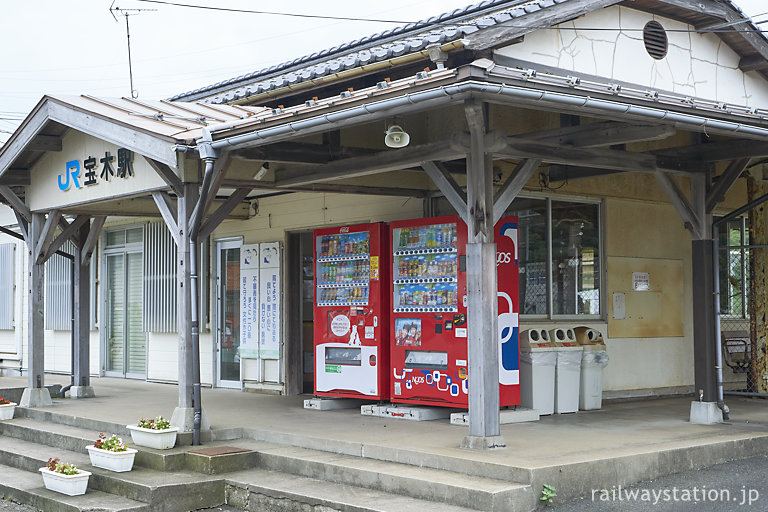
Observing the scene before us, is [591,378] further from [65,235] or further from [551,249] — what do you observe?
[65,235]

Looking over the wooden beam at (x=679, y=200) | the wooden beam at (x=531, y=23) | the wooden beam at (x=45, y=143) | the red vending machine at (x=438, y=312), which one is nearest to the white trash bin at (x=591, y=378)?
the red vending machine at (x=438, y=312)

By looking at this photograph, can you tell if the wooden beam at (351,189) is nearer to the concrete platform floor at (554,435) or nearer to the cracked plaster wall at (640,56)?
the cracked plaster wall at (640,56)

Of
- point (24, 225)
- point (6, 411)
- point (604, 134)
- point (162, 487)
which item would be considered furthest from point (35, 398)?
point (604, 134)

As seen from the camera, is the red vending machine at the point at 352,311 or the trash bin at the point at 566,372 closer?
the trash bin at the point at 566,372

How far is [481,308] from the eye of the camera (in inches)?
260

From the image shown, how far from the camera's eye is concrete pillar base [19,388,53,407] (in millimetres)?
10320

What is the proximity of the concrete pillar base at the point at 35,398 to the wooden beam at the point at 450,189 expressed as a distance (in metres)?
5.83

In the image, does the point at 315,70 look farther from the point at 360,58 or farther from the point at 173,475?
the point at 173,475

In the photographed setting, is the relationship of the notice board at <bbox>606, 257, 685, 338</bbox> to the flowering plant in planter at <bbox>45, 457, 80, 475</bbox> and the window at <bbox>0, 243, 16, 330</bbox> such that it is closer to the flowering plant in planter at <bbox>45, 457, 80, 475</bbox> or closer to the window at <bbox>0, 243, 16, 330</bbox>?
the flowering plant in planter at <bbox>45, 457, 80, 475</bbox>

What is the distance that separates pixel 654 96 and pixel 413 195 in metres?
3.42

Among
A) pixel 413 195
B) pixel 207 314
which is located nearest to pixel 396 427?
pixel 413 195

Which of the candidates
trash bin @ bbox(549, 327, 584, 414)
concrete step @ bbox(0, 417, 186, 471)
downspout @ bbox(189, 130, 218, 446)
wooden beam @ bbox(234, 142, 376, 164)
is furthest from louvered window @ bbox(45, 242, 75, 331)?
trash bin @ bbox(549, 327, 584, 414)

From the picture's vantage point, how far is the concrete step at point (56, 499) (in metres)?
6.82

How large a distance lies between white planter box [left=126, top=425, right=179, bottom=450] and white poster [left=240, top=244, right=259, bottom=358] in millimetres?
3735
